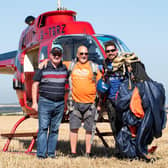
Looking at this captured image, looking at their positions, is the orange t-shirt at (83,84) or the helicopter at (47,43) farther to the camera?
the helicopter at (47,43)

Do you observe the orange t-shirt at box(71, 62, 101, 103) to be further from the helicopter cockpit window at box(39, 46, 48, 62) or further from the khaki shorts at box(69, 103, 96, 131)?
the helicopter cockpit window at box(39, 46, 48, 62)

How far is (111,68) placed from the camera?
5.74m

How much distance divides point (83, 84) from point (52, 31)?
2.35 meters

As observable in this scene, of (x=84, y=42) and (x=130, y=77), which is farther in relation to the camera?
(x=84, y=42)

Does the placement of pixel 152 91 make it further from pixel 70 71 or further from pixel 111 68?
pixel 70 71

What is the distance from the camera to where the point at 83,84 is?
228 inches

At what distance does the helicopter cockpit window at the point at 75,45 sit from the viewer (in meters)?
6.81

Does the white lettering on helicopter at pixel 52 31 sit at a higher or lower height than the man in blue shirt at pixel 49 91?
higher

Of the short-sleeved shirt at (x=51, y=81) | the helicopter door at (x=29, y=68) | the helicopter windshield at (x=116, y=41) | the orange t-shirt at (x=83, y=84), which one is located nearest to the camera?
the orange t-shirt at (x=83, y=84)

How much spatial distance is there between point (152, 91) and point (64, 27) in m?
2.83

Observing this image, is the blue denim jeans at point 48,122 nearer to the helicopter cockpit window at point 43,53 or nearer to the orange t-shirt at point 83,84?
the orange t-shirt at point 83,84

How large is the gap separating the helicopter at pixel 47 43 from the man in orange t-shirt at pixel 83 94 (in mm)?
Result: 686

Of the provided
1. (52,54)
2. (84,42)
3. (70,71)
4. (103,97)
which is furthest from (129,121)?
(84,42)

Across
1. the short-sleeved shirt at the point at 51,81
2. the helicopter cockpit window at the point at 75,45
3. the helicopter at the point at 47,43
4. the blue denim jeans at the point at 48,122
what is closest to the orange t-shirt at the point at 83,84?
the short-sleeved shirt at the point at 51,81
